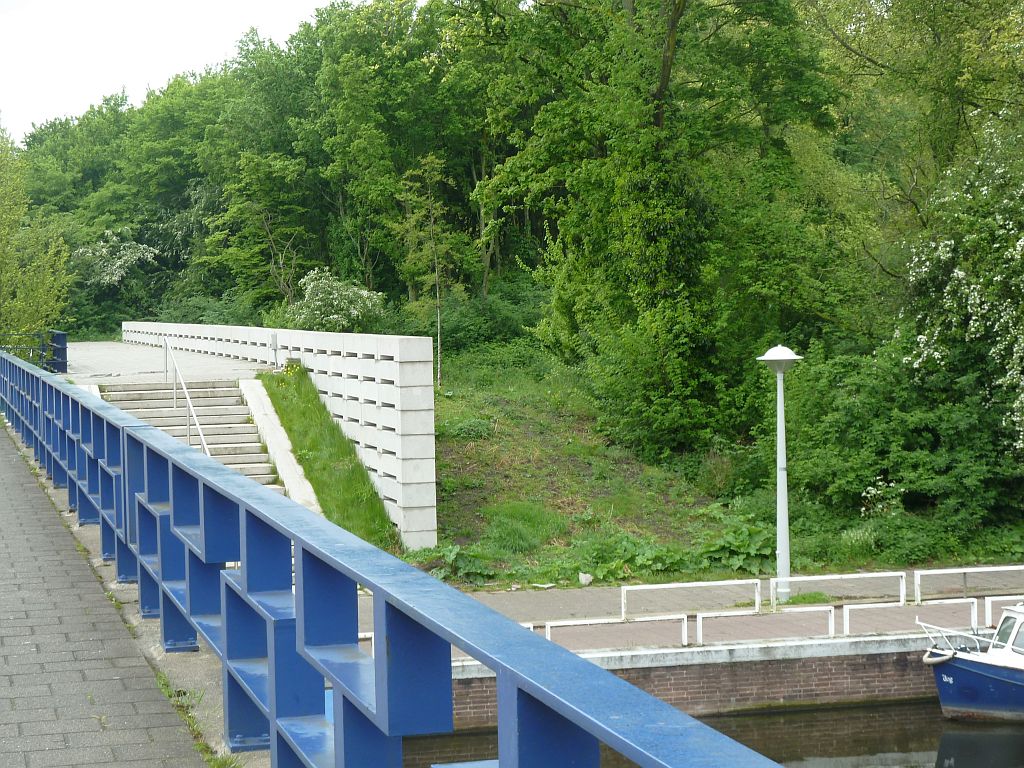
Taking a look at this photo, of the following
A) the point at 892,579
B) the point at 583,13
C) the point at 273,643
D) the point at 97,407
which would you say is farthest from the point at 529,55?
the point at 273,643

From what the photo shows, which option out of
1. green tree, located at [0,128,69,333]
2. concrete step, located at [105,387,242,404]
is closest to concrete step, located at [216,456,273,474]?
concrete step, located at [105,387,242,404]

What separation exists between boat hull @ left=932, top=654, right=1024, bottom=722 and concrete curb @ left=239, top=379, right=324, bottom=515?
9.17m

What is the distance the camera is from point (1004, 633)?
16.8m

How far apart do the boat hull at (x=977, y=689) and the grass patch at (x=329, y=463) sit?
8060 millimetres

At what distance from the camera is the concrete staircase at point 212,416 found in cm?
1957

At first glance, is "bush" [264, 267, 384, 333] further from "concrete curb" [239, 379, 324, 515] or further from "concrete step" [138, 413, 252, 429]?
"concrete step" [138, 413, 252, 429]

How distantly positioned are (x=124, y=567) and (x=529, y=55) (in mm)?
25279

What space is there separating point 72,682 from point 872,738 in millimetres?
13125

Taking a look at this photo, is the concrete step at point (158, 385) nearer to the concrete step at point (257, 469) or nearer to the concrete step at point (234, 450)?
the concrete step at point (234, 450)

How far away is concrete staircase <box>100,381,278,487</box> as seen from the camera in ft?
64.2

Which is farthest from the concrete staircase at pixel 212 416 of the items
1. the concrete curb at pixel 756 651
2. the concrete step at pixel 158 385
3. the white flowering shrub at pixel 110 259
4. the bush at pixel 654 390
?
the white flowering shrub at pixel 110 259

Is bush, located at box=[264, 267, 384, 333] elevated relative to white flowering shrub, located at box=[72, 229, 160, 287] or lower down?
lower down

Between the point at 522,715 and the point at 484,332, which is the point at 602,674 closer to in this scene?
the point at 522,715

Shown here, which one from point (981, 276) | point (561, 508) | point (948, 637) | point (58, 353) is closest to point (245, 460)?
point (561, 508)
